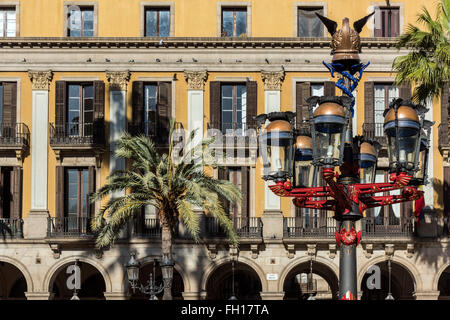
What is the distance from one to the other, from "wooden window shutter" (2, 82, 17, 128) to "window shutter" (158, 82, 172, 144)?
5771 millimetres

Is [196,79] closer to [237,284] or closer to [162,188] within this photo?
[162,188]

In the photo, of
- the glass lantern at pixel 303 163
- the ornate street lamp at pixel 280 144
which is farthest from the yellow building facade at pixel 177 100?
the ornate street lamp at pixel 280 144

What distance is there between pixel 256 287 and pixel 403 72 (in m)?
17.7

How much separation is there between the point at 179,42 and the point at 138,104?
2.97 metres

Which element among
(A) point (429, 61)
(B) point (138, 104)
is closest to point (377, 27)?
(B) point (138, 104)

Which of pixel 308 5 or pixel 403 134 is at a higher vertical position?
pixel 308 5

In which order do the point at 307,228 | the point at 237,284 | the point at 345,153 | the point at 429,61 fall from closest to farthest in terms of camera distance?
the point at 345,153 < the point at 429,61 < the point at 307,228 < the point at 237,284

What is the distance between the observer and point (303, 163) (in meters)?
15.7

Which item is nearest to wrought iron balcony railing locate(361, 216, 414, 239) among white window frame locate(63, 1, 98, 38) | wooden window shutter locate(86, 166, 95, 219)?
wooden window shutter locate(86, 166, 95, 219)

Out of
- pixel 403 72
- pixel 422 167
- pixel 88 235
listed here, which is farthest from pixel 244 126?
pixel 422 167

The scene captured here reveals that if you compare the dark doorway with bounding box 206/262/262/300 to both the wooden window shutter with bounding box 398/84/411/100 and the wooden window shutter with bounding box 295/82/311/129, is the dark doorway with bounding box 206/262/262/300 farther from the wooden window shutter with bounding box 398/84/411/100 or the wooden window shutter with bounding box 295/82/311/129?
the wooden window shutter with bounding box 398/84/411/100

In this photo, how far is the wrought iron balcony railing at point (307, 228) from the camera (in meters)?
37.5

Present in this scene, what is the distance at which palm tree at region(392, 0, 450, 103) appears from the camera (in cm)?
2692
